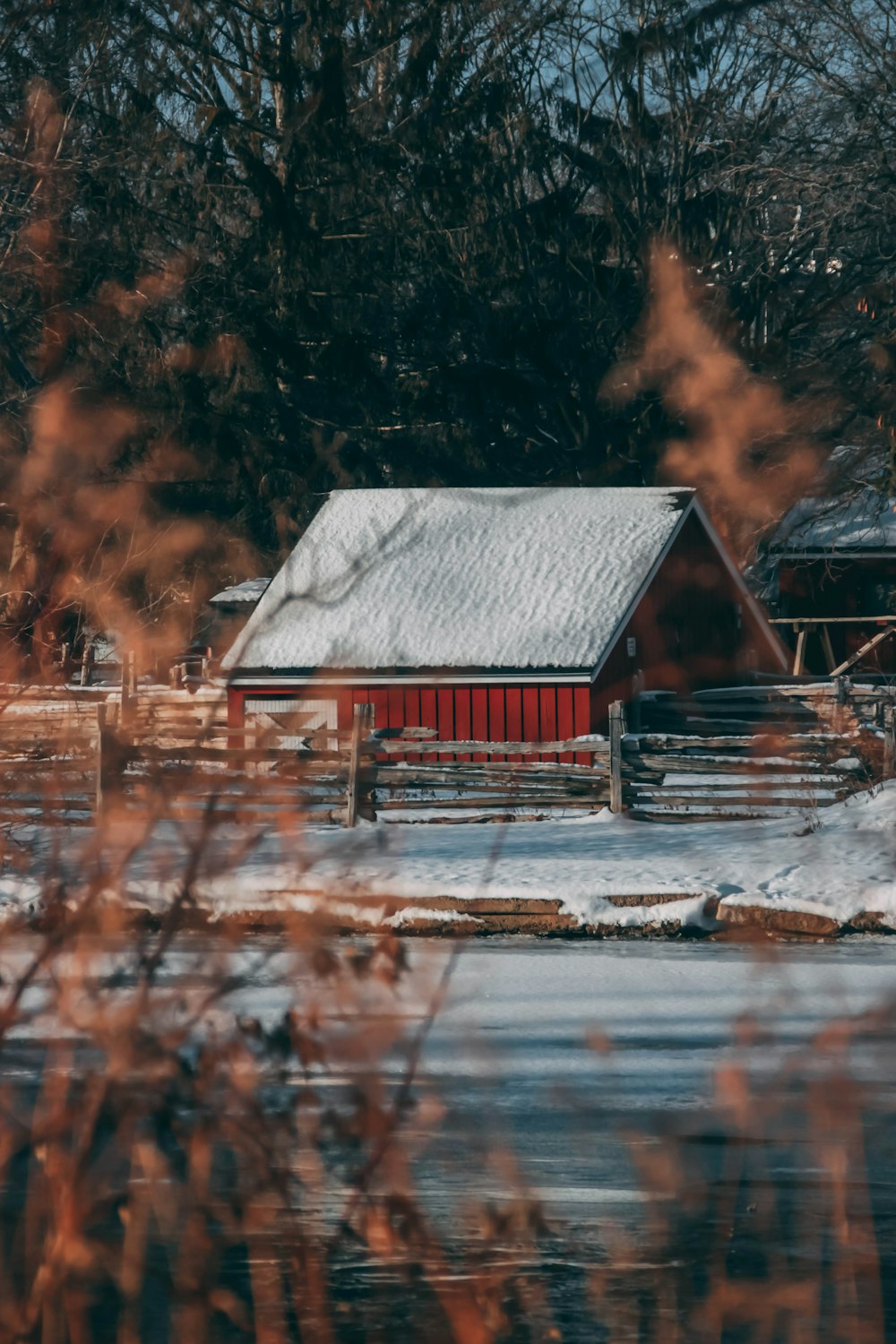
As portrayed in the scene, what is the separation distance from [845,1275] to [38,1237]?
8.59 ft

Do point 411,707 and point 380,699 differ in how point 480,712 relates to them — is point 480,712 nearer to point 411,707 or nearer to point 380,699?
point 411,707

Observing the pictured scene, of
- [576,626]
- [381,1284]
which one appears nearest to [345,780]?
[576,626]

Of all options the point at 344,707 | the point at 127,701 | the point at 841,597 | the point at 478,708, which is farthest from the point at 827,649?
the point at 127,701

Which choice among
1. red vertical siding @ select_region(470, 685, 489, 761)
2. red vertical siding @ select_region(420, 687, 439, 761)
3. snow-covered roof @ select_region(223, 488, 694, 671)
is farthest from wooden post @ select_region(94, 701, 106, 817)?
red vertical siding @ select_region(470, 685, 489, 761)

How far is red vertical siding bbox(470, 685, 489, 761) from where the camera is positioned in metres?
23.7

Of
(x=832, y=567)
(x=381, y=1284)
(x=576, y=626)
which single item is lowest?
(x=381, y=1284)

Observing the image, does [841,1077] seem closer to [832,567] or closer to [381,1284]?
[381,1284]

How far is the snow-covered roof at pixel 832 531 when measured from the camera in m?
38.9

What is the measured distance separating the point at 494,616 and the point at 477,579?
105cm

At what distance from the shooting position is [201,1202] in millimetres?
3684

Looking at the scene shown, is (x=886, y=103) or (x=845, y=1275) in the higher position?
(x=886, y=103)

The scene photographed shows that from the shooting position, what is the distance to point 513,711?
77.8 feet

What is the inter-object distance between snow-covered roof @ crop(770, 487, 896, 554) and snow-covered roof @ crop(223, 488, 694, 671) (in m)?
11.8

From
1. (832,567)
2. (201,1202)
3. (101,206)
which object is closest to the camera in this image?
(201,1202)
